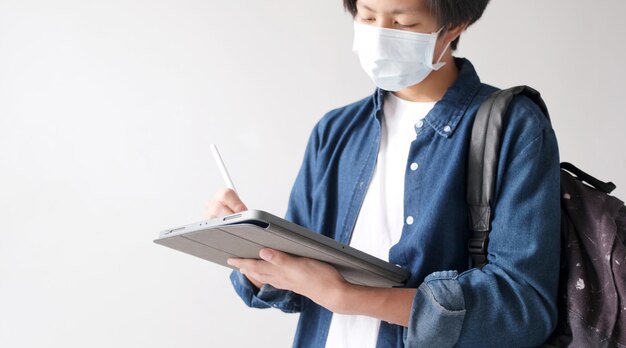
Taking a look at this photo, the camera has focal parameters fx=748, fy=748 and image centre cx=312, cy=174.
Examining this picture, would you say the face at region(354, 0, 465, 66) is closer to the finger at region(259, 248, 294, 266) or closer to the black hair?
the black hair

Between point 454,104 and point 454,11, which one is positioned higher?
point 454,11

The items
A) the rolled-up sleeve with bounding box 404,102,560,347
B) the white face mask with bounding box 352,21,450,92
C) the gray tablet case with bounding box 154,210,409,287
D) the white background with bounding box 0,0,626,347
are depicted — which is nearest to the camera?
the gray tablet case with bounding box 154,210,409,287

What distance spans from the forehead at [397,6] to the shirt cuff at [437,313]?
14.4 inches

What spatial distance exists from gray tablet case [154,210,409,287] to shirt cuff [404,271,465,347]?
2.3 inches

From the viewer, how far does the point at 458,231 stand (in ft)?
3.42

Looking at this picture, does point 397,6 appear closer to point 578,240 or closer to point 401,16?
point 401,16

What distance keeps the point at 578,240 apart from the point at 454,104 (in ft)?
0.85

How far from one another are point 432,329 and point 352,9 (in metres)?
0.51

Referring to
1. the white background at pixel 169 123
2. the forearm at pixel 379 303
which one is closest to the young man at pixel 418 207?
the forearm at pixel 379 303

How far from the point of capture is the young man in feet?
3.17

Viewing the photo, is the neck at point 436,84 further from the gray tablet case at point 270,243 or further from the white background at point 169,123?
the white background at point 169,123

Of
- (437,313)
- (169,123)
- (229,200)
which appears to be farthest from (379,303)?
(169,123)

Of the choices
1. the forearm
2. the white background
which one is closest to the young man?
the forearm

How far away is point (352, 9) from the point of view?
3.83 feet
